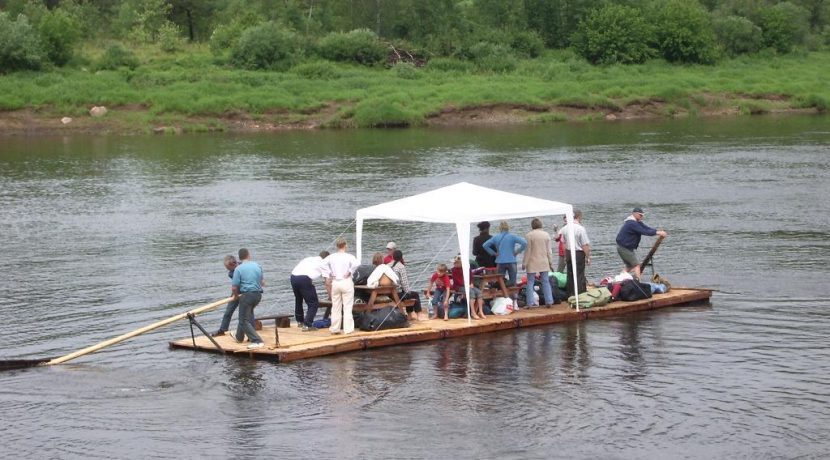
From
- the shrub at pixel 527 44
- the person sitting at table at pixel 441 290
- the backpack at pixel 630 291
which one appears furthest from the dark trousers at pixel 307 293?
the shrub at pixel 527 44

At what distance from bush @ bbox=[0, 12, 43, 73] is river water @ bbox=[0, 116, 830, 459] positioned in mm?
24741

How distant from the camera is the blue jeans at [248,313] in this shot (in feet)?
65.2

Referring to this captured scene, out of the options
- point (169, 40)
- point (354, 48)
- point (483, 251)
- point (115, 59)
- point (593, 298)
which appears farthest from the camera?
point (354, 48)

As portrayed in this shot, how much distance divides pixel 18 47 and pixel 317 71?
16.6 meters

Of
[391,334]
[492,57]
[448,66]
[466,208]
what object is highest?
[492,57]

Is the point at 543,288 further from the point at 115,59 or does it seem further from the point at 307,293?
the point at 115,59

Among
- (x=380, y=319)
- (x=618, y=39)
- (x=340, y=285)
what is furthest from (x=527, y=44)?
(x=340, y=285)

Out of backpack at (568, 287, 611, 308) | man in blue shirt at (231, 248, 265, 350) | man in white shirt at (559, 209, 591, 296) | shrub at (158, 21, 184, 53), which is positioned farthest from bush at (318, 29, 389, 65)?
man in blue shirt at (231, 248, 265, 350)

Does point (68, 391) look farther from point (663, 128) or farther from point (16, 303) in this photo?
point (663, 128)

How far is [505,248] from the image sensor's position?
22.1 metres

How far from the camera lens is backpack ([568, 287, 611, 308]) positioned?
74.2ft

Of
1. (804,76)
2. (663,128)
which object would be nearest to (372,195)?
(663,128)

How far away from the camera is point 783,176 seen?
1750 inches

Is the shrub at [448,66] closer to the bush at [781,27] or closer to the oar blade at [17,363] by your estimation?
the bush at [781,27]
